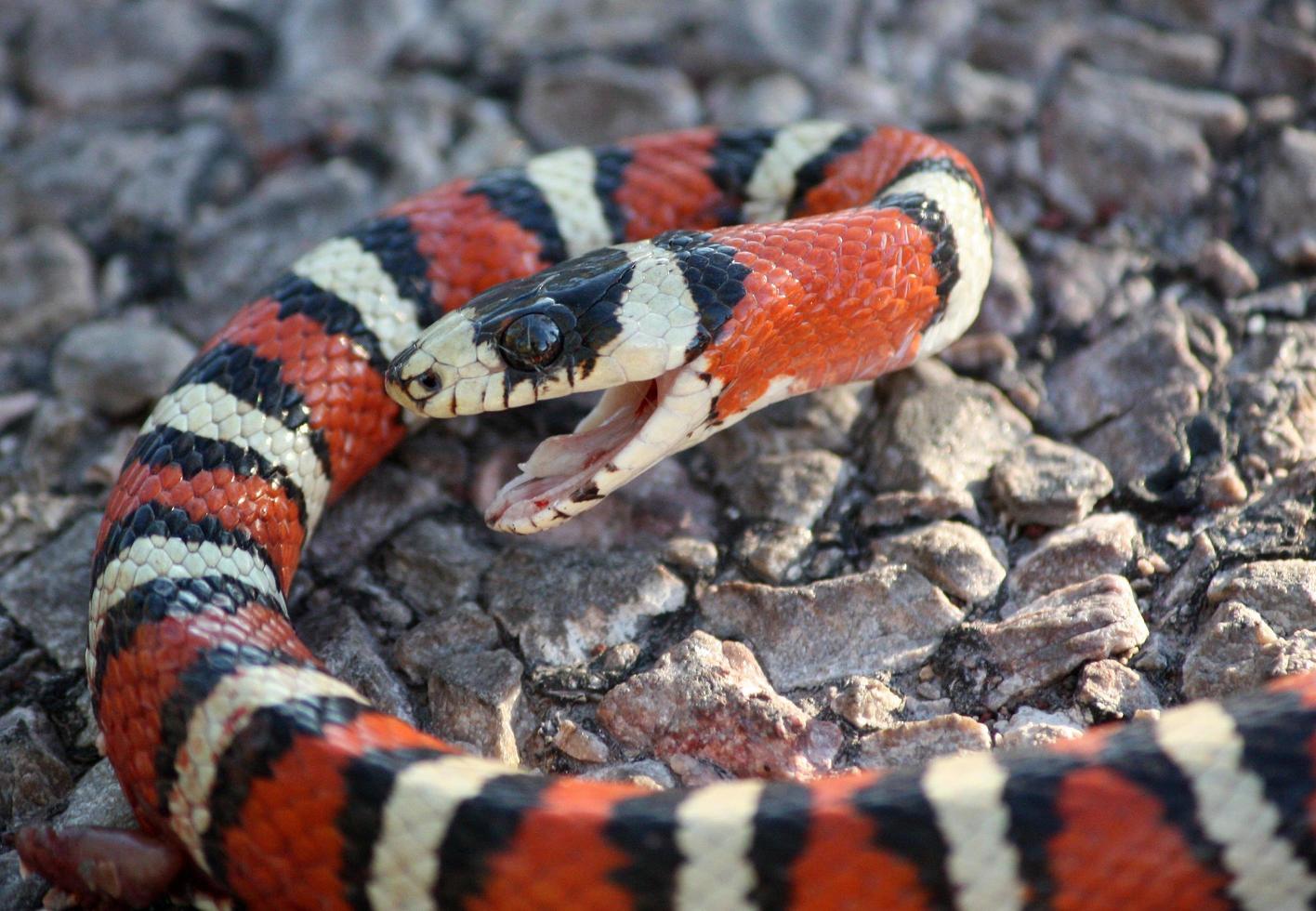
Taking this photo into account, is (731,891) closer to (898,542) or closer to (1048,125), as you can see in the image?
(898,542)

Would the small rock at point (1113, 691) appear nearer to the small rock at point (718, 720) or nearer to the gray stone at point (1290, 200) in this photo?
the small rock at point (718, 720)

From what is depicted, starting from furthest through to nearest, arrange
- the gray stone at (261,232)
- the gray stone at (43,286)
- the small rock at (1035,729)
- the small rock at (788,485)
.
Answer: the gray stone at (261,232)
the gray stone at (43,286)
the small rock at (788,485)
the small rock at (1035,729)

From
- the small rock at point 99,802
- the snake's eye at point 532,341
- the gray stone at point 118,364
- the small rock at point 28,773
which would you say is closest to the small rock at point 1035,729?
the snake's eye at point 532,341

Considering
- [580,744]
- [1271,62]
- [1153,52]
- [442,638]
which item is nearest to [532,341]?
[442,638]

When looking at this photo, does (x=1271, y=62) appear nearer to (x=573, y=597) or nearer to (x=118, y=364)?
(x=573, y=597)

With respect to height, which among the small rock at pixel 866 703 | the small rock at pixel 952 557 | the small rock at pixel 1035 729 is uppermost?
the small rock at pixel 952 557

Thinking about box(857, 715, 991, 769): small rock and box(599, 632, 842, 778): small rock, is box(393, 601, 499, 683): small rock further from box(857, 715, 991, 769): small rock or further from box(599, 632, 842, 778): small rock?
box(857, 715, 991, 769): small rock

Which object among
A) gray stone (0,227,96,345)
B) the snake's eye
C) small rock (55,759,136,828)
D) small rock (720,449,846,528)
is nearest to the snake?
the snake's eye
